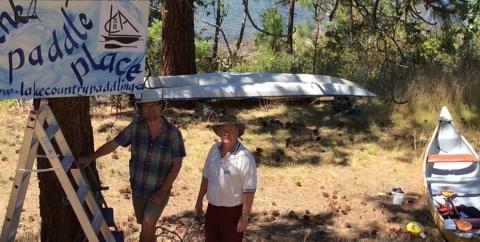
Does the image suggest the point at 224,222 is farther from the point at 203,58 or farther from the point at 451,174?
the point at 203,58

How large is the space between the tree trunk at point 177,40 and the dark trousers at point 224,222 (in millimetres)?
6512

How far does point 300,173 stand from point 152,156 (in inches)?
153

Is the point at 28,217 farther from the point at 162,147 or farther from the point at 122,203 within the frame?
the point at 162,147

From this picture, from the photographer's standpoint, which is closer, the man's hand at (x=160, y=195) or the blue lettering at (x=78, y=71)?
the blue lettering at (x=78, y=71)

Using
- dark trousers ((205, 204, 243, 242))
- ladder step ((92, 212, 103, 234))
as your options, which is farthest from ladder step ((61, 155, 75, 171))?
dark trousers ((205, 204, 243, 242))

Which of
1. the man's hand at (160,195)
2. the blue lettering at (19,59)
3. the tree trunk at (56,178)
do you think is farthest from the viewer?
the man's hand at (160,195)

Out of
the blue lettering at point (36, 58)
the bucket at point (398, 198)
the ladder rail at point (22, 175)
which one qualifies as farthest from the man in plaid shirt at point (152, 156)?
the bucket at point (398, 198)

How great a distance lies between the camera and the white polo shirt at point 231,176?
4148 millimetres

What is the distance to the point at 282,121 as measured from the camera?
10078 millimetres

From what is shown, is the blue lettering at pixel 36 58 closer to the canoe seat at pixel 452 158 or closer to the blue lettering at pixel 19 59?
the blue lettering at pixel 19 59

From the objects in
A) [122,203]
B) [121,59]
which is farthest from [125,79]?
[122,203]

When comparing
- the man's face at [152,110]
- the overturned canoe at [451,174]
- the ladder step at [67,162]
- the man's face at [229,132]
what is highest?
the man's face at [152,110]

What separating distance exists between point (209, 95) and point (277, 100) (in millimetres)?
1431

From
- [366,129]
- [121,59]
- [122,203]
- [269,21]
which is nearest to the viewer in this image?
[121,59]
